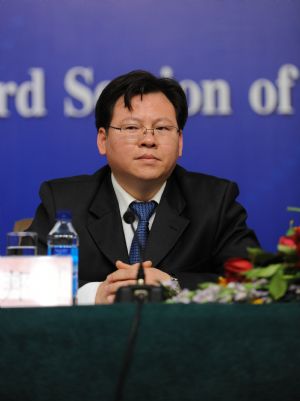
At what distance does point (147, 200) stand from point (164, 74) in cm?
124

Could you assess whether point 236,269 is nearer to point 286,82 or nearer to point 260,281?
point 260,281

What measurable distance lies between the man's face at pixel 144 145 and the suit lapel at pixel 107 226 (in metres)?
0.07

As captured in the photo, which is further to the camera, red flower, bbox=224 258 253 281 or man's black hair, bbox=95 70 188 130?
man's black hair, bbox=95 70 188 130

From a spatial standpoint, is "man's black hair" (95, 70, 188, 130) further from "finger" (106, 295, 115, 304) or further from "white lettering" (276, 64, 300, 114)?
"white lettering" (276, 64, 300, 114)

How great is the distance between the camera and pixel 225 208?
258cm

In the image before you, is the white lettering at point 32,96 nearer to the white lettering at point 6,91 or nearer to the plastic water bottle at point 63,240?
the white lettering at point 6,91

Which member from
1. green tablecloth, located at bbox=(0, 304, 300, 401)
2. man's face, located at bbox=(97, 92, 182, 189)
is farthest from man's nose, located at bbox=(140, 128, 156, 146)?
green tablecloth, located at bbox=(0, 304, 300, 401)

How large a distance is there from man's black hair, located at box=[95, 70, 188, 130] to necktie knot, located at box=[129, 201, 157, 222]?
25cm

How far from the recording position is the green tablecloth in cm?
129

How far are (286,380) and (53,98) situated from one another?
8.51 feet

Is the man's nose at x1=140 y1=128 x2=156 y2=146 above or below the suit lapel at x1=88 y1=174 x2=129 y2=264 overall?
above

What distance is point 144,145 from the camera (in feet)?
8.16

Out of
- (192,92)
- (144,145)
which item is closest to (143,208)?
(144,145)

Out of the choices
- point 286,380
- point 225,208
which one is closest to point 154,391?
point 286,380
